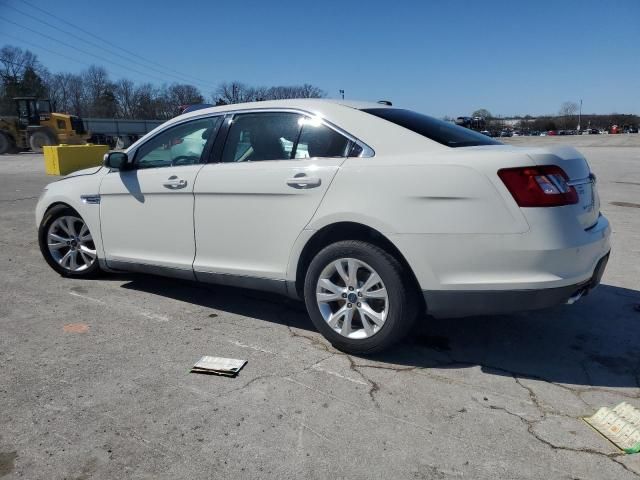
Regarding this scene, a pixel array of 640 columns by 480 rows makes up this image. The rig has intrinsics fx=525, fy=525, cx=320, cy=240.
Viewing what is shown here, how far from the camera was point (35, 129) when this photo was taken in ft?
98.1

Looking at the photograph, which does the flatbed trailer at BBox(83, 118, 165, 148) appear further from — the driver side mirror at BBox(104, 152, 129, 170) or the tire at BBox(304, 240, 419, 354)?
the tire at BBox(304, 240, 419, 354)

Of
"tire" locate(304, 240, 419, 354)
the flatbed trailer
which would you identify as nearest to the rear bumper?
"tire" locate(304, 240, 419, 354)

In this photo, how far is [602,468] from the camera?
2.36 m

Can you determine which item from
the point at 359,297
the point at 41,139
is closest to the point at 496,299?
the point at 359,297

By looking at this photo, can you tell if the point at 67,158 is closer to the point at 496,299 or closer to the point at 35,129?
the point at 35,129

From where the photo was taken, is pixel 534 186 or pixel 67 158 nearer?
pixel 534 186

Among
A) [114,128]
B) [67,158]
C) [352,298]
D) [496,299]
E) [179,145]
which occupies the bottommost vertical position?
[352,298]

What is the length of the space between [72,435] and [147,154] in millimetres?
2638

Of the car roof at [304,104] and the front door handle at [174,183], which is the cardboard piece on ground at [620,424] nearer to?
the car roof at [304,104]

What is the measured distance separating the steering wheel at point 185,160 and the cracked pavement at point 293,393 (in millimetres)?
1232

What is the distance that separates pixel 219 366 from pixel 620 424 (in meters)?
2.29

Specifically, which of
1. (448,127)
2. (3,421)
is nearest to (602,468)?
(448,127)

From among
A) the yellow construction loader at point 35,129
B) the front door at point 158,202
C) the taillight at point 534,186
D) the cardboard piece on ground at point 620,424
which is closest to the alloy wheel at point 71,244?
the front door at point 158,202

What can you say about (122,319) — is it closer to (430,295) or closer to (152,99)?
(430,295)
